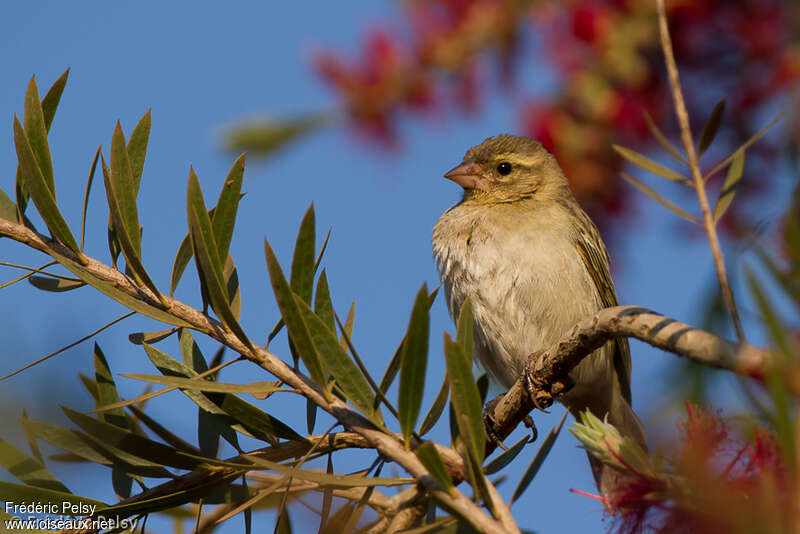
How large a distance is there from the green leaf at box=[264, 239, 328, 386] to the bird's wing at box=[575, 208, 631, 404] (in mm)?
2798

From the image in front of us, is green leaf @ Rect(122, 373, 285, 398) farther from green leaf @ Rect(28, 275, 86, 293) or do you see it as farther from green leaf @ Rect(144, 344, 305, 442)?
green leaf @ Rect(28, 275, 86, 293)

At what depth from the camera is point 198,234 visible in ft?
4.23

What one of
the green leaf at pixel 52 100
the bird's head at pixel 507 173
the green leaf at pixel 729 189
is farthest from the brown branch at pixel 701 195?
the bird's head at pixel 507 173

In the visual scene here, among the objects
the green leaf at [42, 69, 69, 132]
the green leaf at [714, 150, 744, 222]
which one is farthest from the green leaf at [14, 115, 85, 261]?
the green leaf at [714, 150, 744, 222]

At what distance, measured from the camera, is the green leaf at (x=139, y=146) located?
156cm

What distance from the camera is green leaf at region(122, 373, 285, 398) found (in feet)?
4.04

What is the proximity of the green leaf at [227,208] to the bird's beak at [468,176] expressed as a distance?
3.07 meters

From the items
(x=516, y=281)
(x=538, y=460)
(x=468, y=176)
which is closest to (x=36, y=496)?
(x=538, y=460)

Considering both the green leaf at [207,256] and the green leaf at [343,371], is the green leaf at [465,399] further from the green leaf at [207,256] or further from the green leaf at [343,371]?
the green leaf at [207,256]

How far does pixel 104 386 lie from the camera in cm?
157

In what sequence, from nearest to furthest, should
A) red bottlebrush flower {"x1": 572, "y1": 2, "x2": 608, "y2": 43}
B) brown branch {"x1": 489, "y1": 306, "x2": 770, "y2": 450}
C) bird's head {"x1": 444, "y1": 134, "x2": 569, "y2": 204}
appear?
brown branch {"x1": 489, "y1": 306, "x2": 770, "y2": 450} < red bottlebrush flower {"x1": 572, "y1": 2, "x2": 608, "y2": 43} < bird's head {"x1": 444, "y1": 134, "x2": 569, "y2": 204}

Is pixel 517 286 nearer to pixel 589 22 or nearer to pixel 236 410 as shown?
pixel 589 22

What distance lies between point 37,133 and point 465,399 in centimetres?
85

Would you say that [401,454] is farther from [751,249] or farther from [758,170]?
[758,170]
